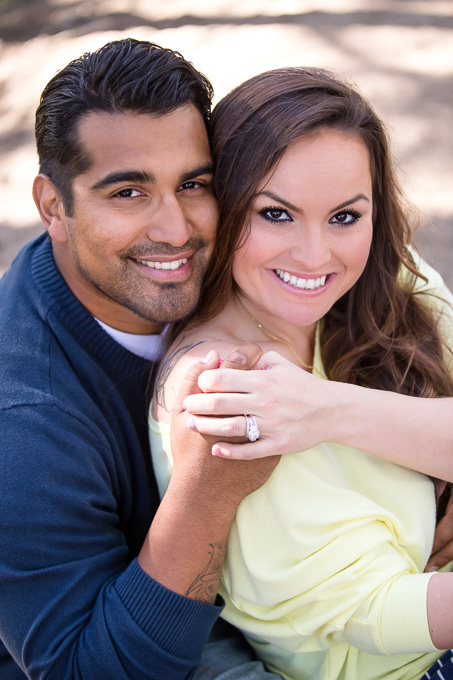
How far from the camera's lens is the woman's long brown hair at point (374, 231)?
1.99 meters

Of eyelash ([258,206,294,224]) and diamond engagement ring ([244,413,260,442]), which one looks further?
eyelash ([258,206,294,224])

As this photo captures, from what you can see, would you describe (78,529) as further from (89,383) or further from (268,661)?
(268,661)

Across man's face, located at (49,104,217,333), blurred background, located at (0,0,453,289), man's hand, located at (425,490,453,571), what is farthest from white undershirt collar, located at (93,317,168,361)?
blurred background, located at (0,0,453,289)

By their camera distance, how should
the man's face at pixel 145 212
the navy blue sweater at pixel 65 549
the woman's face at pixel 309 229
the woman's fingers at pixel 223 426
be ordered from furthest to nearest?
the man's face at pixel 145 212
the woman's face at pixel 309 229
the navy blue sweater at pixel 65 549
the woman's fingers at pixel 223 426

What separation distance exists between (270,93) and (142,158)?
1.34 ft

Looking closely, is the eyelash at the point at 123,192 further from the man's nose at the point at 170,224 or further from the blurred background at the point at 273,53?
the blurred background at the point at 273,53

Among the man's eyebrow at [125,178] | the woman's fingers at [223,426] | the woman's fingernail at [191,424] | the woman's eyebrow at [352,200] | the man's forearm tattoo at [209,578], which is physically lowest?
the man's forearm tattoo at [209,578]

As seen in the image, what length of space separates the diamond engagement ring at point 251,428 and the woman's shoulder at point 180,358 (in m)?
0.29

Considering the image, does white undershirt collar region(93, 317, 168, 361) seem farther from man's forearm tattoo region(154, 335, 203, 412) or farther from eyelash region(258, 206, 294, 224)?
eyelash region(258, 206, 294, 224)

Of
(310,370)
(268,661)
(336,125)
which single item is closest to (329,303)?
(310,370)

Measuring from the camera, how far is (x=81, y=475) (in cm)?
196

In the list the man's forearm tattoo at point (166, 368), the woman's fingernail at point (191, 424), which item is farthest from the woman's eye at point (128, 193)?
the woman's fingernail at point (191, 424)

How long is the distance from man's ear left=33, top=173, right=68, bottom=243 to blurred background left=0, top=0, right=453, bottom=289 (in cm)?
240

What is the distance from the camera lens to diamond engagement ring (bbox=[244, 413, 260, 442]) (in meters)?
1.78
